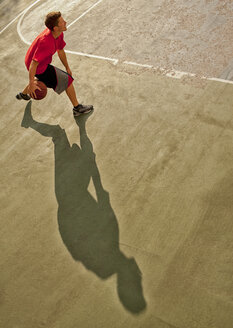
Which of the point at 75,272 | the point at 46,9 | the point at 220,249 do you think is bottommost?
the point at 220,249

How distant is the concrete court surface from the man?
703 mm

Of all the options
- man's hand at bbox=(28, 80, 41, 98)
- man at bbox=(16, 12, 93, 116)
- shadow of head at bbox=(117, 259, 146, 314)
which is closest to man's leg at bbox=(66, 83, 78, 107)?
man at bbox=(16, 12, 93, 116)

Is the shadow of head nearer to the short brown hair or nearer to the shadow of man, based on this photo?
the shadow of man

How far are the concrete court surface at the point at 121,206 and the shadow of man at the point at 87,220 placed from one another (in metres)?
0.02

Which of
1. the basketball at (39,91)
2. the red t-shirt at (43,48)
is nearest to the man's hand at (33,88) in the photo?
the basketball at (39,91)

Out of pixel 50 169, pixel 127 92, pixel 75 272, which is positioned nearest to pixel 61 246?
pixel 75 272

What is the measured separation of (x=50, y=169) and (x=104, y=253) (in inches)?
79.3

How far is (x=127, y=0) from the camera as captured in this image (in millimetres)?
10023

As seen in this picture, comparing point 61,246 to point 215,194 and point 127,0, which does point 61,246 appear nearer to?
point 215,194

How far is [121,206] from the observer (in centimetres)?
560

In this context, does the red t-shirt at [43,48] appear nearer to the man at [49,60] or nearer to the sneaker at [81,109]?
the man at [49,60]

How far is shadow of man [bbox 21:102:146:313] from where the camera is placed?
4.81 metres

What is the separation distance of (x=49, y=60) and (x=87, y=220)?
290 cm

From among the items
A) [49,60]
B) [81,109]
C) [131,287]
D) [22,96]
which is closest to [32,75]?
[49,60]
